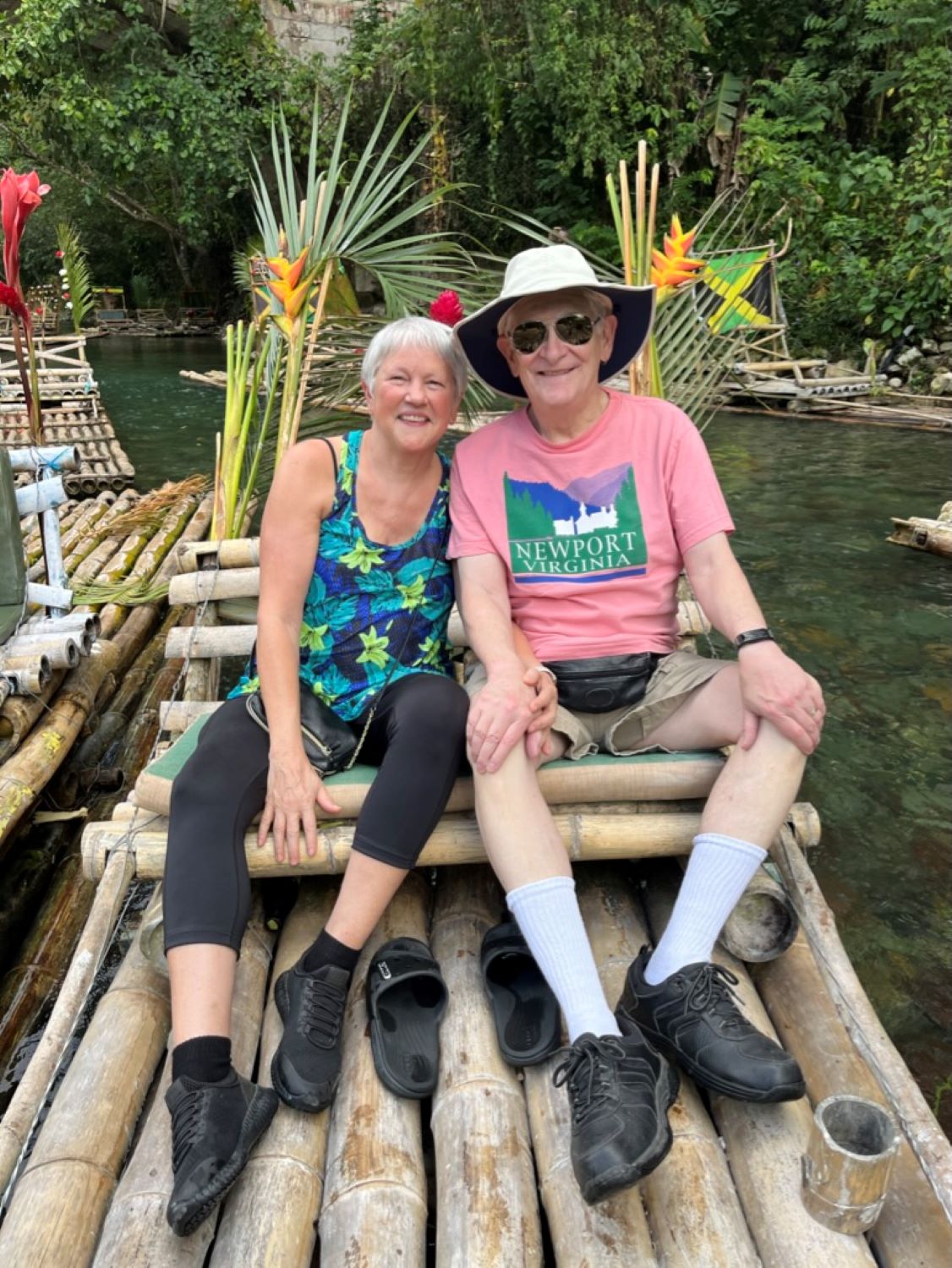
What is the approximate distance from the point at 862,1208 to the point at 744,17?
19066mm

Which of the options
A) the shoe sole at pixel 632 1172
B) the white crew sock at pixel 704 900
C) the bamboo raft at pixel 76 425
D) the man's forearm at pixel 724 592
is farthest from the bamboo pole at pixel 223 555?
the bamboo raft at pixel 76 425

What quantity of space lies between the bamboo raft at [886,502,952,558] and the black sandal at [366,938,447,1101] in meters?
5.58

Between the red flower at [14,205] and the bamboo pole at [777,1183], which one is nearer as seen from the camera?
the bamboo pole at [777,1183]

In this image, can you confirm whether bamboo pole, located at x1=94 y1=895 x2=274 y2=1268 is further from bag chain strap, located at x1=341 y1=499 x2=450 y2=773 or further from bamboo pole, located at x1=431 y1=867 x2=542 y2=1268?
bag chain strap, located at x1=341 y1=499 x2=450 y2=773

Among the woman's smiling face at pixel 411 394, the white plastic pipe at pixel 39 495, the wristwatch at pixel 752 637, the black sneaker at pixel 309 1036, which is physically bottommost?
the black sneaker at pixel 309 1036

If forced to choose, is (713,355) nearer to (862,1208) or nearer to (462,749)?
(462,749)

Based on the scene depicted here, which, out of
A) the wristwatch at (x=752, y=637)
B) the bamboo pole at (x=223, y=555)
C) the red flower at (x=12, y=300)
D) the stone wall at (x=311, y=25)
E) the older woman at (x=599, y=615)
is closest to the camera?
the older woman at (x=599, y=615)

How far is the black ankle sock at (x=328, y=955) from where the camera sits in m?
1.98

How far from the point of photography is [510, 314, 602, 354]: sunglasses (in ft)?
7.33

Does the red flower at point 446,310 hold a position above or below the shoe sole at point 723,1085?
above

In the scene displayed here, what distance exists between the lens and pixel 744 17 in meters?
16.4

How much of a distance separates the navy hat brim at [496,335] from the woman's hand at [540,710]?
2.63 ft

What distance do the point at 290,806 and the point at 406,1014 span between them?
49cm

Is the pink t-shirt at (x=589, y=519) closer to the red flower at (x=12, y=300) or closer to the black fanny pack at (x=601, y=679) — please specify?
the black fanny pack at (x=601, y=679)
